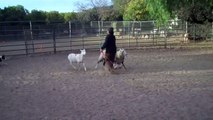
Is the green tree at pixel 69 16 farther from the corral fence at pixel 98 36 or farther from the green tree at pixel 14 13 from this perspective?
the corral fence at pixel 98 36

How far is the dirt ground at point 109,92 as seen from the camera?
8039mm

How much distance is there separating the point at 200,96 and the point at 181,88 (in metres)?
1.16

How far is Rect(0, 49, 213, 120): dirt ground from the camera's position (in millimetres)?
8039

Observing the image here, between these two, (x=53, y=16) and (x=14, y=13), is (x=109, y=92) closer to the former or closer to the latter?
(x=14, y=13)

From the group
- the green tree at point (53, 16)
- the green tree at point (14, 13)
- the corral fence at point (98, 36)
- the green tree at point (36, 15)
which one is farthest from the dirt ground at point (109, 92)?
the green tree at point (53, 16)

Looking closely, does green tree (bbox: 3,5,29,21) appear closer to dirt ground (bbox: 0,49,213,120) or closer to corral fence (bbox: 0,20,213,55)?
corral fence (bbox: 0,20,213,55)

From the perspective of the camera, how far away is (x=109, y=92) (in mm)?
10430

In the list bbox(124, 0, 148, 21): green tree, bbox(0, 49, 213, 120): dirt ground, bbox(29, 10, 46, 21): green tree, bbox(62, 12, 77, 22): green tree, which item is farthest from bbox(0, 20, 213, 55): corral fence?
bbox(62, 12, 77, 22): green tree

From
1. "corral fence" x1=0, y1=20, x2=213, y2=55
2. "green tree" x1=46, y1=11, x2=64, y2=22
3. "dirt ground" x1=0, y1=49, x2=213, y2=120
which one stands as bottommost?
"dirt ground" x1=0, y1=49, x2=213, y2=120

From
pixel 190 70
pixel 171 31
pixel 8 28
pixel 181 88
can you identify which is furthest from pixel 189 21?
pixel 181 88

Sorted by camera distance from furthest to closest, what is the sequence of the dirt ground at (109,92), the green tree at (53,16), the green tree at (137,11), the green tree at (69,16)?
the green tree at (69,16)
the green tree at (53,16)
the green tree at (137,11)
the dirt ground at (109,92)

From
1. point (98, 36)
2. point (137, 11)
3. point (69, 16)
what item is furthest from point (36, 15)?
point (98, 36)

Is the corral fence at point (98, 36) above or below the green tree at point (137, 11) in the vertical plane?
below

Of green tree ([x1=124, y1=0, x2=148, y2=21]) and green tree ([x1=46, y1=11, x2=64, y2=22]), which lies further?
green tree ([x1=46, y1=11, x2=64, y2=22])
